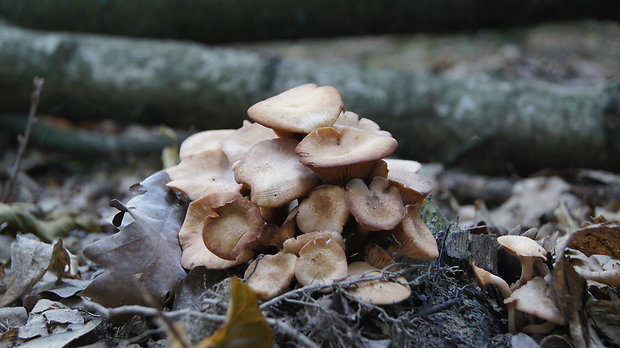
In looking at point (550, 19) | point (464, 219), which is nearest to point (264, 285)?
point (464, 219)

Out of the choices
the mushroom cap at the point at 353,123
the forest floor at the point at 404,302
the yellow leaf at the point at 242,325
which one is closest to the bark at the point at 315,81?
the forest floor at the point at 404,302

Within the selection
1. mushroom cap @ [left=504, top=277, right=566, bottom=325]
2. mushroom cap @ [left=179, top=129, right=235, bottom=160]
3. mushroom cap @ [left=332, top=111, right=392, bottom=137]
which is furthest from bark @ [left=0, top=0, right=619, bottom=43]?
mushroom cap @ [left=504, top=277, right=566, bottom=325]

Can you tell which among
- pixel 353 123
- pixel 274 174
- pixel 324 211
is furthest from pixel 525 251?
pixel 274 174

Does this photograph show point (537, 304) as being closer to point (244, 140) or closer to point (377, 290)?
point (377, 290)

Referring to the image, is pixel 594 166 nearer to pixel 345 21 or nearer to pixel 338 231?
pixel 345 21

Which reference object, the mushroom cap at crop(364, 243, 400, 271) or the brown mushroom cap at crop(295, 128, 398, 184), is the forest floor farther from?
the brown mushroom cap at crop(295, 128, 398, 184)
